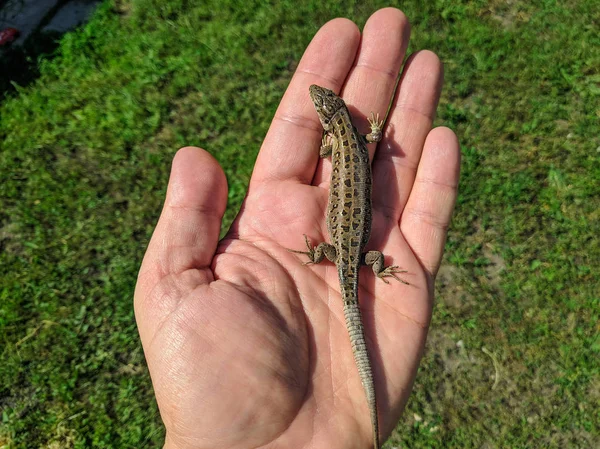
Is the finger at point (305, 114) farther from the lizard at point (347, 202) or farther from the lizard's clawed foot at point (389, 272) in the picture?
the lizard's clawed foot at point (389, 272)

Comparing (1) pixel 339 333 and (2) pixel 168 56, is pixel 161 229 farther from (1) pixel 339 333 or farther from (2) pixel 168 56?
(2) pixel 168 56

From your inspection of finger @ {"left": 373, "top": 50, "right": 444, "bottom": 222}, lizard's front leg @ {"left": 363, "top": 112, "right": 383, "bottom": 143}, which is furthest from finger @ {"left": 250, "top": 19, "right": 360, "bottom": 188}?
finger @ {"left": 373, "top": 50, "right": 444, "bottom": 222}

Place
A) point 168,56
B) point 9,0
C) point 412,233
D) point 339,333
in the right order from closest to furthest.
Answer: point 339,333, point 412,233, point 168,56, point 9,0

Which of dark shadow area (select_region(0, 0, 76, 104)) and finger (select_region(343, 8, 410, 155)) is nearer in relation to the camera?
finger (select_region(343, 8, 410, 155))

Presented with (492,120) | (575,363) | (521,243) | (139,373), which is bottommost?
(139,373)

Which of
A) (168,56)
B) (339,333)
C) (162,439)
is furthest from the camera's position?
(168,56)

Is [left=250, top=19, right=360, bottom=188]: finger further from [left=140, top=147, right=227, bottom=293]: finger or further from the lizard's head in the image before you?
[left=140, top=147, right=227, bottom=293]: finger

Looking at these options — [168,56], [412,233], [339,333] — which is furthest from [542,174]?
[168,56]
